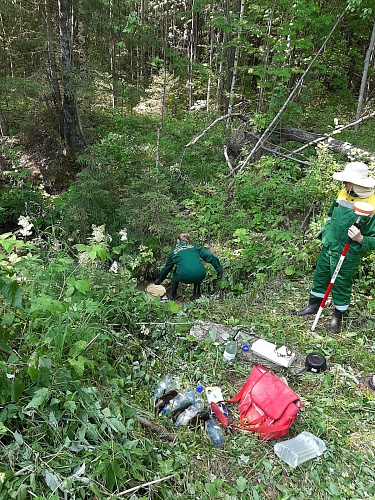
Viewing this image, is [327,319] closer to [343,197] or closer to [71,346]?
[343,197]

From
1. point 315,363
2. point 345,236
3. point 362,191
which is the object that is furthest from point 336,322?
point 362,191

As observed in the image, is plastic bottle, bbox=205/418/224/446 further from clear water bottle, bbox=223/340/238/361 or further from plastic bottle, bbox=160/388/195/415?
clear water bottle, bbox=223/340/238/361

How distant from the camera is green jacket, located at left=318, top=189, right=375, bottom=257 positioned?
3344 millimetres

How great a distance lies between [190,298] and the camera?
5535mm

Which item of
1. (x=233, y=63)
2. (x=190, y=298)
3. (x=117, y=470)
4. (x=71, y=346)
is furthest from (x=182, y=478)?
(x=233, y=63)

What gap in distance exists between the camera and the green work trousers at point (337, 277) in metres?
3.58

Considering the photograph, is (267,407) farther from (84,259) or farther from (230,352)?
(84,259)

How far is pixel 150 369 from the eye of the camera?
3.03 m

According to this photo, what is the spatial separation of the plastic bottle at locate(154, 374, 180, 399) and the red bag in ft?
1.59

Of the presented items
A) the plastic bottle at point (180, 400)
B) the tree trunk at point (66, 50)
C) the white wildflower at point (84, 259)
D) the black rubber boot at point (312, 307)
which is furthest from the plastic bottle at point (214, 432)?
the tree trunk at point (66, 50)

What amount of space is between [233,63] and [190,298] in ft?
22.7

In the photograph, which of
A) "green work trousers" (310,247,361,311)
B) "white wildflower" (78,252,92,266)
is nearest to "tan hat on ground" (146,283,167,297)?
"white wildflower" (78,252,92,266)

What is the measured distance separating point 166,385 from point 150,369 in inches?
8.9

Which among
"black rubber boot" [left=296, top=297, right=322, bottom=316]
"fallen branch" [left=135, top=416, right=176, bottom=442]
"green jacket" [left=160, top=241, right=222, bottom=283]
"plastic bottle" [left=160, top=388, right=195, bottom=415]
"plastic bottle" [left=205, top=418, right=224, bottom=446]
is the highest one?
"fallen branch" [left=135, top=416, right=176, bottom=442]
